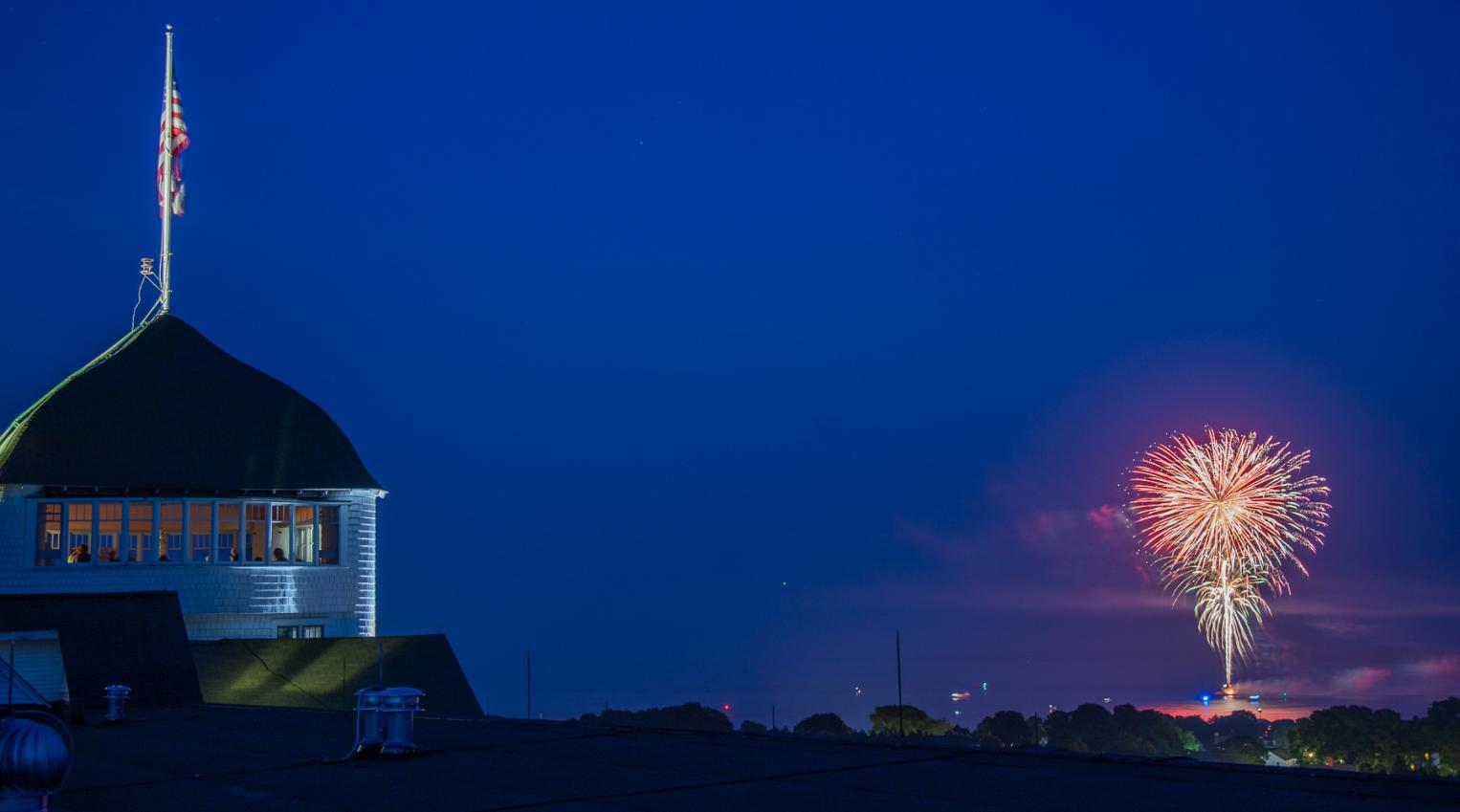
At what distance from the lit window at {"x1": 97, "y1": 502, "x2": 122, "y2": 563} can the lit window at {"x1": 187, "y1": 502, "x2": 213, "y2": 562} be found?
74.6 inches

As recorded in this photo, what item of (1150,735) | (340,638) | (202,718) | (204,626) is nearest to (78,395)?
(204,626)

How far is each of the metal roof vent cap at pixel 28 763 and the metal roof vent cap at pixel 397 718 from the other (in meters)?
7.14

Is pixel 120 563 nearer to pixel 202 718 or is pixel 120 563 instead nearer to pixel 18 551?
pixel 18 551

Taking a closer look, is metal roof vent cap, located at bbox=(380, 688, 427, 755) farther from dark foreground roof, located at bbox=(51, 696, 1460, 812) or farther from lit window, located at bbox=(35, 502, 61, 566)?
lit window, located at bbox=(35, 502, 61, 566)

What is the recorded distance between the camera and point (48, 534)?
125 feet

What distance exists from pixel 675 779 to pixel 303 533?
1190 inches

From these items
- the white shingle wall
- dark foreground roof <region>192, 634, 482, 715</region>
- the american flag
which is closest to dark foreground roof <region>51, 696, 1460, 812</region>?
dark foreground roof <region>192, 634, 482, 715</region>

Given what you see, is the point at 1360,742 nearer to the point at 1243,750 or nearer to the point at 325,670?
the point at 1243,750

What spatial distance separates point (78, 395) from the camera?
39.6 meters

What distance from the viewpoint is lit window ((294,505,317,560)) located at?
40.7 m

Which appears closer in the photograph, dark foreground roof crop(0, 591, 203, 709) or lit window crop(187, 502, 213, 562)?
dark foreground roof crop(0, 591, 203, 709)

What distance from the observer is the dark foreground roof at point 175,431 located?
124ft

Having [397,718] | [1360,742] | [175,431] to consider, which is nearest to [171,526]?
[175,431]

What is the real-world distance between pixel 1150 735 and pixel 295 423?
75.2 meters
